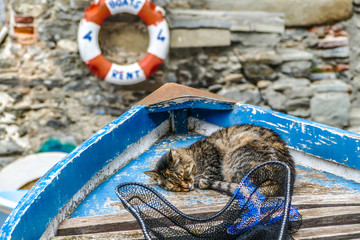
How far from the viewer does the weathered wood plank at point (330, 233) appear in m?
1.28

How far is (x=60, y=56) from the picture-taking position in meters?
4.16

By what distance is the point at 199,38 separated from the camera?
169 inches

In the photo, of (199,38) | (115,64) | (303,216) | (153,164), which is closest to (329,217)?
(303,216)

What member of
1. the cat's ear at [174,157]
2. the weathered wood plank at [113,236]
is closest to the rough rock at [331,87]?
the cat's ear at [174,157]

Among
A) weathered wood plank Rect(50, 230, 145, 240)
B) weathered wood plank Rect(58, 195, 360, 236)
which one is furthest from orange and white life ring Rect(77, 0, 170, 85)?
weathered wood plank Rect(50, 230, 145, 240)

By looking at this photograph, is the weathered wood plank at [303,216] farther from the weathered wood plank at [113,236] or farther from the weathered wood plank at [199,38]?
the weathered wood plank at [199,38]

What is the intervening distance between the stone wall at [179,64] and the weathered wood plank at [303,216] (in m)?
2.87

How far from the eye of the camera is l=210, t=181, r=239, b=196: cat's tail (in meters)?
1.79

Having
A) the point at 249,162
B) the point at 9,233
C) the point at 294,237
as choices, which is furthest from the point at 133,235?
the point at 249,162

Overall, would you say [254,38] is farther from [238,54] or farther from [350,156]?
[350,156]

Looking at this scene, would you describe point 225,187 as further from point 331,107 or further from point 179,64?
point 331,107

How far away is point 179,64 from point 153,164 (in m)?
2.24

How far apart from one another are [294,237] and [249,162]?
578mm

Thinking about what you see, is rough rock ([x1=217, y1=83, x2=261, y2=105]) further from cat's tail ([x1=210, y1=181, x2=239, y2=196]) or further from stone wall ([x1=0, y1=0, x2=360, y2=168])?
cat's tail ([x1=210, y1=181, x2=239, y2=196])
